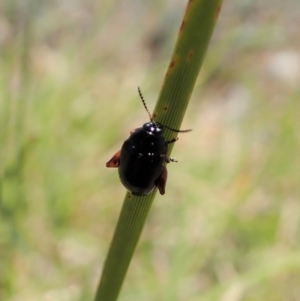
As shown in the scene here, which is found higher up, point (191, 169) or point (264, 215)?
point (191, 169)

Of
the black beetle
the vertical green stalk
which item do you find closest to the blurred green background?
the black beetle

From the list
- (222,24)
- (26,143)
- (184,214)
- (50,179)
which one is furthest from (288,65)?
(26,143)

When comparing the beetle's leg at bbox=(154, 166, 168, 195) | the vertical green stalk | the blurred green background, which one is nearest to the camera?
the vertical green stalk

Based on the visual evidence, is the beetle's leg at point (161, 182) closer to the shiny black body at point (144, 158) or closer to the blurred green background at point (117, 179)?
the shiny black body at point (144, 158)

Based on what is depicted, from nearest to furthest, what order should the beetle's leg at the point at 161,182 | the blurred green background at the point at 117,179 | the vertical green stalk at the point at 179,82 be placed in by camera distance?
1. the vertical green stalk at the point at 179,82
2. the beetle's leg at the point at 161,182
3. the blurred green background at the point at 117,179

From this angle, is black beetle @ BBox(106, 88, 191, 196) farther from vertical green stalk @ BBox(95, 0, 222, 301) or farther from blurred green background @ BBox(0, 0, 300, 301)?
blurred green background @ BBox(0, 0, 300, 301)

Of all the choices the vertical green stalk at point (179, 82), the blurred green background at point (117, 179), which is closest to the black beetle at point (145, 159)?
the vertical green stalk at point (179, 82)

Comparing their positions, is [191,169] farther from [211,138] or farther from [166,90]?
[166,90]
